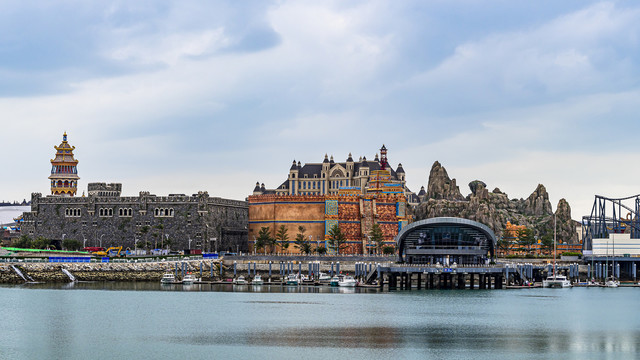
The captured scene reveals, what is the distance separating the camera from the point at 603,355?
3273 inches

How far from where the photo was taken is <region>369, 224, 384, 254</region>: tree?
641 feet

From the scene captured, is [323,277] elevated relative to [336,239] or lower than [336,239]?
lower

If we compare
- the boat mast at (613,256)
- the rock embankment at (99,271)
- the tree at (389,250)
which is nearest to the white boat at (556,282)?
the boat mast at (613,256)

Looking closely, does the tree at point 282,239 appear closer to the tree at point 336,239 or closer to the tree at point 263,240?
the tree at point 263,240

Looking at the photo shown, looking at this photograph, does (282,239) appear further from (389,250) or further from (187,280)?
(187,280)

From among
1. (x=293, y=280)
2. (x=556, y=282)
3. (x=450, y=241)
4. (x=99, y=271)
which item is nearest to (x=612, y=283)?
(x=556, y=282)

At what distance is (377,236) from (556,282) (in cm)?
3692

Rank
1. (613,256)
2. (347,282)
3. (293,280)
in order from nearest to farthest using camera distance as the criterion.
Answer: (347,282), (293,280), (613,256)

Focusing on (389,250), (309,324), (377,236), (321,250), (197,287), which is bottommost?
(309,324)

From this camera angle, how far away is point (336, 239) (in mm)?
193625

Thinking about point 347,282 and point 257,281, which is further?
point 257,281

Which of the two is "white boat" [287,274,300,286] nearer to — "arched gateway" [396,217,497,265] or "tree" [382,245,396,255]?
"arched gateway" [396,217,497,265]

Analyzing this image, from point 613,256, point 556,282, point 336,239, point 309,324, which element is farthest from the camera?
point 336,239

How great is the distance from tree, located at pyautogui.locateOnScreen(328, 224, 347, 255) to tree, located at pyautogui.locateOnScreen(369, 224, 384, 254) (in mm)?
5645
